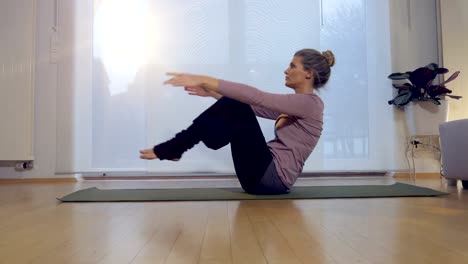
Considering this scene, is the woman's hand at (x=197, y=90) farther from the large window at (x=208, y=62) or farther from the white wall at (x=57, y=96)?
the white wall at (x=57, y=96)

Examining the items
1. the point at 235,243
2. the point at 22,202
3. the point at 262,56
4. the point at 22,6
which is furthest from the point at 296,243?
the point at 22,6

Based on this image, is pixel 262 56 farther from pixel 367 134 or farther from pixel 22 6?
pixel 22 6

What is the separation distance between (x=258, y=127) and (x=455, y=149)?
147 centimetres

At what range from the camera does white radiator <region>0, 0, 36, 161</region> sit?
393 centimetres

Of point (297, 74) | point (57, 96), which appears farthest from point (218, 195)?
point (57, 96)

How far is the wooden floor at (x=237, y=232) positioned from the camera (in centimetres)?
106

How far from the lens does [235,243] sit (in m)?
1.21

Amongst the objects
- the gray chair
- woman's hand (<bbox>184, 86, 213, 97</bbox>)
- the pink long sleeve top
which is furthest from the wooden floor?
the gray chair

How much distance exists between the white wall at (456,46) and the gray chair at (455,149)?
118 cm

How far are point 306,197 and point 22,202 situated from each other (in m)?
1.46

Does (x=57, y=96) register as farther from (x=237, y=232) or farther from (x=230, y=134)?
(x=237, y=232)

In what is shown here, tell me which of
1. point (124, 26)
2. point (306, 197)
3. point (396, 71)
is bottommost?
point (306, 197)

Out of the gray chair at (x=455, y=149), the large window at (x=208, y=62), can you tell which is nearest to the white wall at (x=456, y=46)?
the large window at (x=208, y=62)

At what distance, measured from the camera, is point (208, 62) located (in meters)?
4.11
